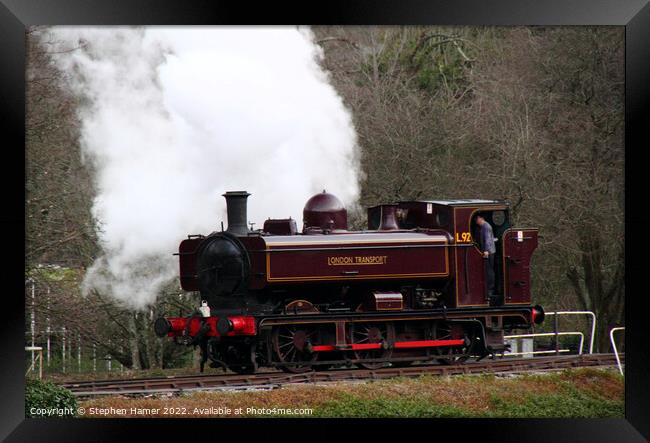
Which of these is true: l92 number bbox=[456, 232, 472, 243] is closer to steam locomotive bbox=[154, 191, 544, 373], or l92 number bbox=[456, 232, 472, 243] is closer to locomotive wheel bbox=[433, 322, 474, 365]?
steam locomotive bbox=[154, 191, 544, 373]

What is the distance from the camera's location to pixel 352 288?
1658 cm

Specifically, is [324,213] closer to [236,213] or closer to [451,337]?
[236,213]

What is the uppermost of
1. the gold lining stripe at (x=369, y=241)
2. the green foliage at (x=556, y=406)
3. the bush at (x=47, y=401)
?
the gold lining stripe at (x=369, y=241)

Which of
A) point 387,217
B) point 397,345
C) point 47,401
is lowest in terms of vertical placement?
point 47,401

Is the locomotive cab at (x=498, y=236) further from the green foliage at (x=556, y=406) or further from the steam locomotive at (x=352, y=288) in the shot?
the green foliage at (x=556, y=406)

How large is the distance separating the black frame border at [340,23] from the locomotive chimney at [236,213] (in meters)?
3.18

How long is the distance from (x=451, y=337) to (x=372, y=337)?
1.34 meters

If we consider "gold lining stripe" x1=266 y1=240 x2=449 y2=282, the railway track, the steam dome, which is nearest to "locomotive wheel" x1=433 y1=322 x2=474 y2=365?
the railway track

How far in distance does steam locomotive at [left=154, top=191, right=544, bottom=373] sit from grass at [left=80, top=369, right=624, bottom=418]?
916 mm

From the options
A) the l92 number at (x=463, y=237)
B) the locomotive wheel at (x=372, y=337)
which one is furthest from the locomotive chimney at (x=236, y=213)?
the l92 number at (x=463, y=237)

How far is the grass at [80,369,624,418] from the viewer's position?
14.4 meters


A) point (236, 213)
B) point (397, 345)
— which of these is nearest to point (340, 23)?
point (236, 213)

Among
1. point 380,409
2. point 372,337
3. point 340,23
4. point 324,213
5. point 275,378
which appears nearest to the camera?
point 340,23

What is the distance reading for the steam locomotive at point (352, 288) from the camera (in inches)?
618
